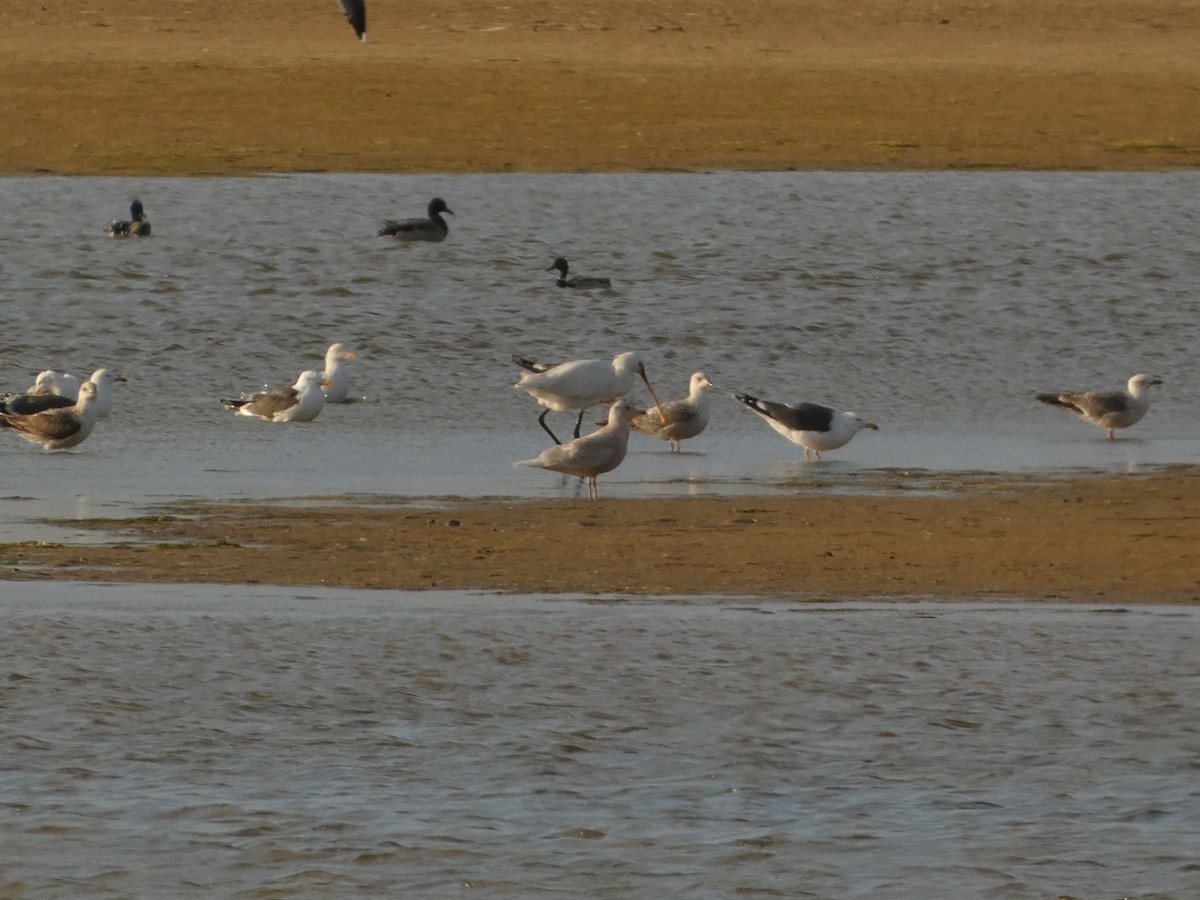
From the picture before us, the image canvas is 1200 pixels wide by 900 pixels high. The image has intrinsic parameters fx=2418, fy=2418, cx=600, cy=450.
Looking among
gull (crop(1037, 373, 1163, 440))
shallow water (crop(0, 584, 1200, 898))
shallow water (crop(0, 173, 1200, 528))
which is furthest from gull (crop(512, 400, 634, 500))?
gull (crop(1037, 373, 1163, 440))

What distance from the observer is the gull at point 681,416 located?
1444cm

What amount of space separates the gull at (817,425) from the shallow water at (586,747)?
165 inches

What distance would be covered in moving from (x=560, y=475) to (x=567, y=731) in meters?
5.75

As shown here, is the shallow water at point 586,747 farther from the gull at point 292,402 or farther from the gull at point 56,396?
the gull at point 292,402

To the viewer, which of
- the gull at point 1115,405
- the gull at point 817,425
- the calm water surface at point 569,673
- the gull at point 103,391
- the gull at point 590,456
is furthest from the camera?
the gull at point 1115,405

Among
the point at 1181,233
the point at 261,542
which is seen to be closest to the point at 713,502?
the point at 261,542

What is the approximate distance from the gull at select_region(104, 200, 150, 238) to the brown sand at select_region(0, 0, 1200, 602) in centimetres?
358

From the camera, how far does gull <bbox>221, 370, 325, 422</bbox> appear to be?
593 inches

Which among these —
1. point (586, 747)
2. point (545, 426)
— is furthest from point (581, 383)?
point (586, 747)

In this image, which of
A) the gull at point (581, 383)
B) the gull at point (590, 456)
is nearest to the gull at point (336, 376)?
the gull at point (581, 383)

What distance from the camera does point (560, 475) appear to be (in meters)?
13.7

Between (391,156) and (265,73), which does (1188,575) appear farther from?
(265,73)

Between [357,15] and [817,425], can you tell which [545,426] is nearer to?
[817,425]

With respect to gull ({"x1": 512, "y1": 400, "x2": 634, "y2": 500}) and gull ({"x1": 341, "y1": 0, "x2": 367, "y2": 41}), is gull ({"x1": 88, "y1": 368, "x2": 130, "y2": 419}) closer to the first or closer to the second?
gull ({"x1": 512, "y1": 400, "x2": 634, "y2": 500})
